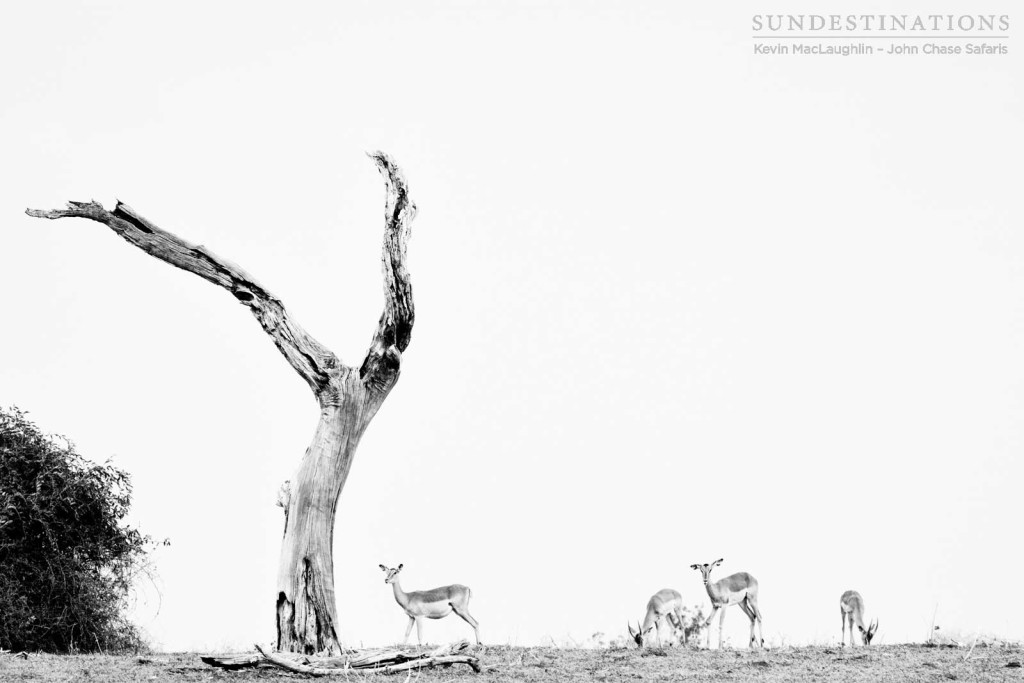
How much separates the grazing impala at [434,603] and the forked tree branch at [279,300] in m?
6.28

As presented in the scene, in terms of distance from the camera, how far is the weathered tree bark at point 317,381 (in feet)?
44.8

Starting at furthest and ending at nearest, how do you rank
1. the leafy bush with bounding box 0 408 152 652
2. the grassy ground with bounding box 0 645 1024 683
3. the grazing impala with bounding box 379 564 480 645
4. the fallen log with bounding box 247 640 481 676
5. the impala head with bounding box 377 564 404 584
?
the impala head with bounding box 377 564 404 584, the grazing impala with bounding box 379 564 480 645, the leafy bush with bounding box 0 408 152 652, the grassy ground with bounding box 0 645 1024 683, the fallen log with bounding box 247 640 481 676

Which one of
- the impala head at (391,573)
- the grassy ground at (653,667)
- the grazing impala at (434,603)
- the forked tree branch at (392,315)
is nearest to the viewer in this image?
Result: the grassy ground at (653,667)

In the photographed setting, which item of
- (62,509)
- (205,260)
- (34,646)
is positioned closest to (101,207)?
(205,260)

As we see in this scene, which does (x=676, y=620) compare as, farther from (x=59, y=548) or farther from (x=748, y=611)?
(x=59, y=548)

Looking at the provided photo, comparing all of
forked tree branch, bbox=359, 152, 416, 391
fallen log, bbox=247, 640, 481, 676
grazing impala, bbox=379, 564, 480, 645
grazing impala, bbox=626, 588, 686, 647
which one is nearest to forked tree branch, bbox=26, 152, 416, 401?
forked tree branch, bbox=359, 152, 416, 391

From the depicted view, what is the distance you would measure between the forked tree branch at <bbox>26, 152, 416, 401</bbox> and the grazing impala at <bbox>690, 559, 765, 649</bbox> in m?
8.43

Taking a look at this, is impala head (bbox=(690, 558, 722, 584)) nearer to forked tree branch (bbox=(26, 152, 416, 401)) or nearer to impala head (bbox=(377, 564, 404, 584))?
impala head (bbox=(377, 564, 404, 584))

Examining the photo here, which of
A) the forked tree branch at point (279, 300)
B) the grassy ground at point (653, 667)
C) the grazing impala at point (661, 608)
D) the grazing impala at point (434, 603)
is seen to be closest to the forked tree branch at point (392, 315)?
the forked tree branch at point (279, 300)

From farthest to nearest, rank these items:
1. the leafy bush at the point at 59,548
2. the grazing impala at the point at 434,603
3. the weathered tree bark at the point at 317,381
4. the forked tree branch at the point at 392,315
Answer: the grazing impala at the point at 434,603 < the leafy bush at the point at 59,548 < the forked tree branch at the point at 392,315 < the weathered tree bark at the point at 317,381

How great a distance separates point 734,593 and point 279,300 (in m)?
9.97

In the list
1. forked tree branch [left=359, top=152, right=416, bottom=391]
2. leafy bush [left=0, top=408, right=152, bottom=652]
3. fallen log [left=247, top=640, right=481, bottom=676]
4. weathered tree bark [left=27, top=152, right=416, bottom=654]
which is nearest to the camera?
fallen log [left=247, top=640, right=481, bottom=676]

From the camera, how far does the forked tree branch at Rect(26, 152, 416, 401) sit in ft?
46.8

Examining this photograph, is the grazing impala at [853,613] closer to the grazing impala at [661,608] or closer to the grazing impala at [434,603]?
the grazing impala at [661,608]
